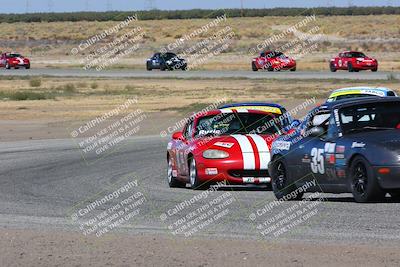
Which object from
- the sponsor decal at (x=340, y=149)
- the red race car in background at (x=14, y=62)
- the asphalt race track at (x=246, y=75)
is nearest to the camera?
the sponsor decal at (x=340, y=149)

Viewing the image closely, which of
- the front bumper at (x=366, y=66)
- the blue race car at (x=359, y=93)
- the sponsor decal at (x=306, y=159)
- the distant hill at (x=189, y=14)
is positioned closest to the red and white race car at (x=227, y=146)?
the sponsor decal at (x=306, y=159)

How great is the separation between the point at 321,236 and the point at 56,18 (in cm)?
15852

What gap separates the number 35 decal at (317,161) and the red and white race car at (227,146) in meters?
2.46

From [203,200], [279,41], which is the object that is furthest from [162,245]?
[279,41]

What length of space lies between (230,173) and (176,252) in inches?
265

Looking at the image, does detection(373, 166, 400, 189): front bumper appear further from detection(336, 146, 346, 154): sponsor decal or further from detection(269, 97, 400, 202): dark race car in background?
detection(336, 146, 346, 154): sponsor decal

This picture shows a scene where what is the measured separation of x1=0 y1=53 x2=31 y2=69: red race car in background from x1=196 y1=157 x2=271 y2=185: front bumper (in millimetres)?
65936

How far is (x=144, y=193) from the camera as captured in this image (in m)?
16.3

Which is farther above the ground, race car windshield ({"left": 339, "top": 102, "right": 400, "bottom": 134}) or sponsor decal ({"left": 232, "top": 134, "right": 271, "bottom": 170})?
race car windshield ({"left": 339, "top": 102, "right": 400, "bottom": 134})

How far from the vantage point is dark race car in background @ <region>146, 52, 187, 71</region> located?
7338 cm

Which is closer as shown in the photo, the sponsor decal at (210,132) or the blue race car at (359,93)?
the sponsor decal at (210,132)

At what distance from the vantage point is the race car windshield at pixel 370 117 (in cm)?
1346

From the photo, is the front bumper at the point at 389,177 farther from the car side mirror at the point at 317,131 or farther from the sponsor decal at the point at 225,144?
the sponsor decal at the point at 225,144

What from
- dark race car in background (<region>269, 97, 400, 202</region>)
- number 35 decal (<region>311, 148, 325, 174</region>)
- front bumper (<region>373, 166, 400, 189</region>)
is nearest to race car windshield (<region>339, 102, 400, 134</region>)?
dark race car in background (<region>269, 97, 400, 202</region>)
